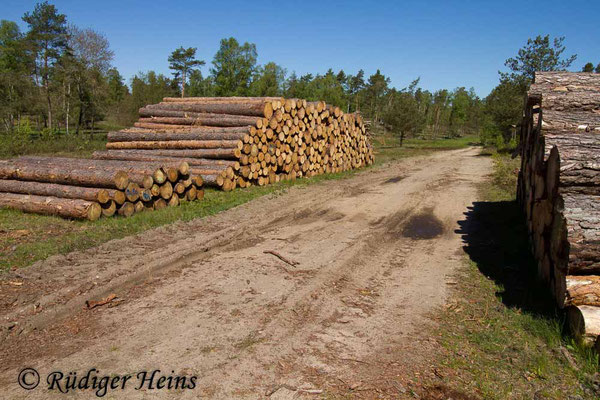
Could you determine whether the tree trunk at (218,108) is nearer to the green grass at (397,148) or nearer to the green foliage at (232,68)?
the green grass at (397,148)

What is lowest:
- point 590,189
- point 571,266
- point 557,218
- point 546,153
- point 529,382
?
point 529,382

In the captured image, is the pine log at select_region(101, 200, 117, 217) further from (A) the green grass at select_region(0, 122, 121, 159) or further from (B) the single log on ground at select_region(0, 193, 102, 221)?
(A) the green grass at select_region(0, 122, 121, 159)

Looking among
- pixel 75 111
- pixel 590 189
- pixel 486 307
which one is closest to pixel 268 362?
pixel 486 307

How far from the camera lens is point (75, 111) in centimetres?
3231

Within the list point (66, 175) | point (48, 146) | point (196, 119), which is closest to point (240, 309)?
point (66, 175)

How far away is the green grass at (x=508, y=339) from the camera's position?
3.58 meters

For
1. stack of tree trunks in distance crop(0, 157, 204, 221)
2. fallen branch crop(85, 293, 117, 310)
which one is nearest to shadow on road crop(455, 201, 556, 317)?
fallen branch crop(85, 293, 117, 310)

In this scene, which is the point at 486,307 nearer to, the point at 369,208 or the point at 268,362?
the point at 268,362

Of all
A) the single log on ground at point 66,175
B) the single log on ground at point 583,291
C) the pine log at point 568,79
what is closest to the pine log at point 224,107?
the single log on ground at point 66,175

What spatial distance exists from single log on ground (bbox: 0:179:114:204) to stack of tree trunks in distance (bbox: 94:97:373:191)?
3.72 metres

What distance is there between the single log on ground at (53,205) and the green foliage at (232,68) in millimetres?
40096

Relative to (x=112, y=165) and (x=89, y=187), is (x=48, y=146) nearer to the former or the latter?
(x=112, y=165)

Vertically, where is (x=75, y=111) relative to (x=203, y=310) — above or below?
above

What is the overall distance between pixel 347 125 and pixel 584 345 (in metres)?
15.9
